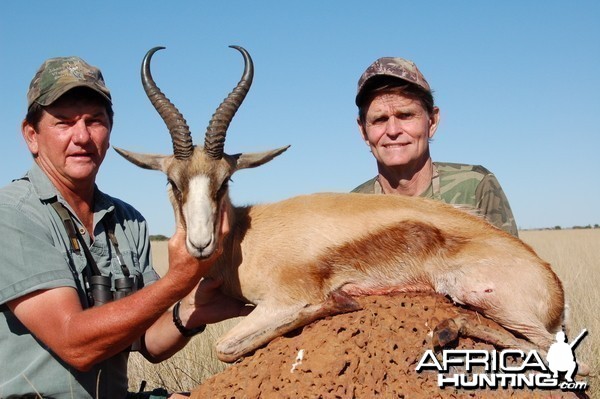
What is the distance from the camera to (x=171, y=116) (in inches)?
214

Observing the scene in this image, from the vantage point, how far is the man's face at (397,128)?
7.06 meters

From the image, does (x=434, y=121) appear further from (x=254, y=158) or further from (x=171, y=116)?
(x=171, y=116)

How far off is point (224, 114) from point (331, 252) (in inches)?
58.9

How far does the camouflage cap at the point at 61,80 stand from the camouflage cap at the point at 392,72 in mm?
2830

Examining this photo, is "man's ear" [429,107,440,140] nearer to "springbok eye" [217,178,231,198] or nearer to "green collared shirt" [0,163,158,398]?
"springbok eye" [217,178,231,198]

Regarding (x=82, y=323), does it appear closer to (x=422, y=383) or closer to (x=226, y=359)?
(x=226, y=359)

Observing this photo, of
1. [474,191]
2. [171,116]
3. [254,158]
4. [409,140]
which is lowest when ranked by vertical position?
[474,191]

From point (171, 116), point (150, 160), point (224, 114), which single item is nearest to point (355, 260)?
point (224, 114)

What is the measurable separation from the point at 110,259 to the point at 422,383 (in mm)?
3209

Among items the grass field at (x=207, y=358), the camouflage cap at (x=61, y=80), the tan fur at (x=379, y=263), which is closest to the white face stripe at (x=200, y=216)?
the tan fur at (x=379, y=263)

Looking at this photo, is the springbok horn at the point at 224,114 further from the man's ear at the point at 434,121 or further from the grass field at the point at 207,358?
the grass field at the point at 207,358

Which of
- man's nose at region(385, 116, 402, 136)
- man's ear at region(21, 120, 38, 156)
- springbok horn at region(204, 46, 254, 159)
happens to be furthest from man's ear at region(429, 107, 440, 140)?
man's ear at region(21, 120, 38, 156)

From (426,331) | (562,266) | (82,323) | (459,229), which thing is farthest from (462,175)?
(562,266)

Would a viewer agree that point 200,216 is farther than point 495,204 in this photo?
No
